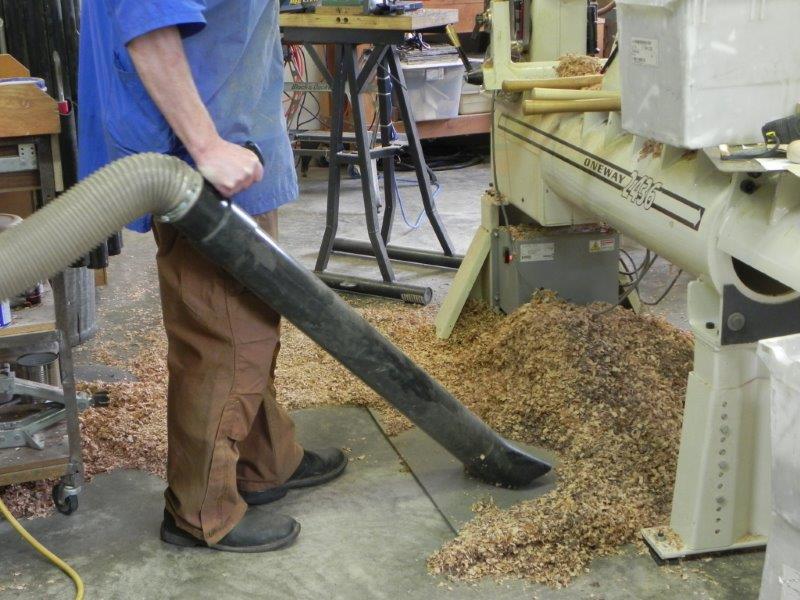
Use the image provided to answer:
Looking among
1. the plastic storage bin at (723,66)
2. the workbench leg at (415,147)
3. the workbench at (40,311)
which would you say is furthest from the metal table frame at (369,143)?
the plastic storage bin at (723,66)

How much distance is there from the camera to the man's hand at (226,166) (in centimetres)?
171

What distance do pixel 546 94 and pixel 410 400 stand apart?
802mm

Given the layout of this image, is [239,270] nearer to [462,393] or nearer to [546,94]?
[546,94]

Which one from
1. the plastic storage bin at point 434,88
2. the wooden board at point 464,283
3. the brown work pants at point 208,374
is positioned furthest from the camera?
the plastic storage bin at point 434,88

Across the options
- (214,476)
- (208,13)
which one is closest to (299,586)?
(214,476)

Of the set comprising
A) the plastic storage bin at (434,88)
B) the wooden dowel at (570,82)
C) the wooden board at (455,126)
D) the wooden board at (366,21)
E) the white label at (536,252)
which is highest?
the wooden board at (366,21)

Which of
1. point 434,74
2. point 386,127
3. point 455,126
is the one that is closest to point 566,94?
point 386,127

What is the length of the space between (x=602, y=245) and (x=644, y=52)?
4.12 ft

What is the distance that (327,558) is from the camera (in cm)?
203

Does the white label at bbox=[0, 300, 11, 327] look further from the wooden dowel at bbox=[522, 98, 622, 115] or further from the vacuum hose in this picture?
the wooden dowel at bbox=[522, 98, 622, 115]

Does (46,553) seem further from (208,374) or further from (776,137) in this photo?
(776,137)

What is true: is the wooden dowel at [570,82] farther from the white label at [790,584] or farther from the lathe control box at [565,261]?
the white label at [790,584]

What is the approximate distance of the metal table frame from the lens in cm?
356

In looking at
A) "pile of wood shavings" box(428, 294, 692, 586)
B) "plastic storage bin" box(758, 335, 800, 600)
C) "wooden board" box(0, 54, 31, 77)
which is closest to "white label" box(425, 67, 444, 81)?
"pile of wood shavings" box(428, 294, 692, 586)
